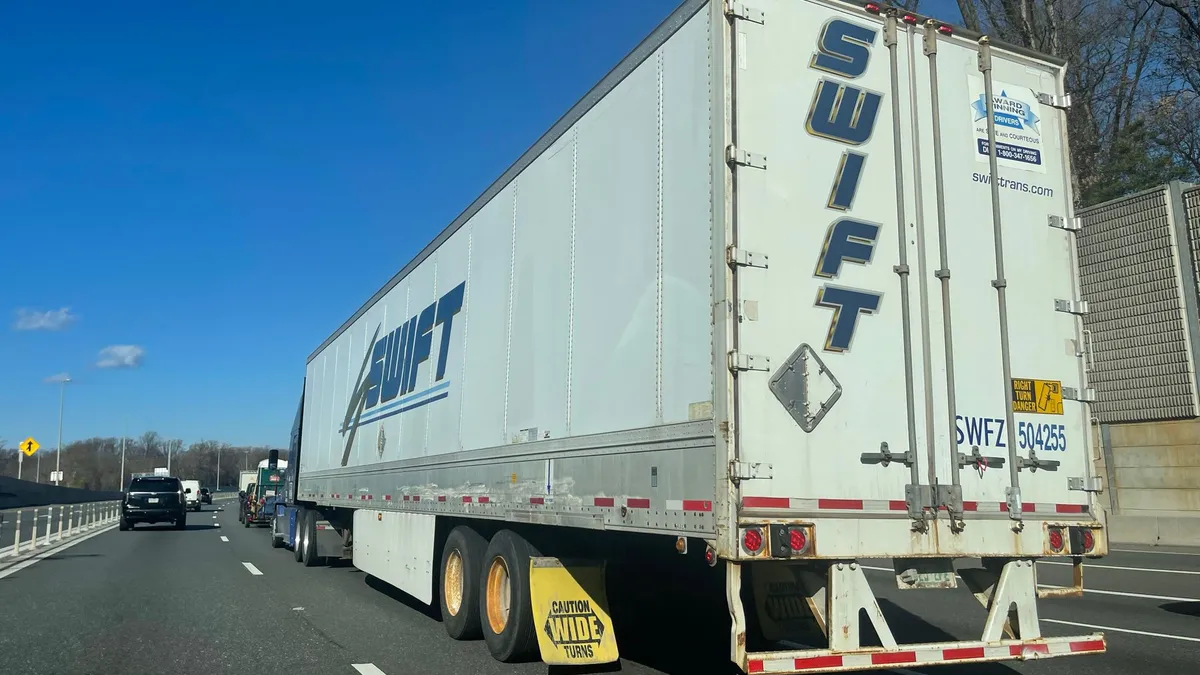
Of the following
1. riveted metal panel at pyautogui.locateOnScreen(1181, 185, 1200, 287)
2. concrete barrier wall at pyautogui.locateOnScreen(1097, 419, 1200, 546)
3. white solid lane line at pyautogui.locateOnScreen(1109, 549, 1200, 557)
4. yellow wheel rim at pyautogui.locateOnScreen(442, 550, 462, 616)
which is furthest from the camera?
riveted metal panel at pyautogui.locateOnScreen(1181, 185, 1200, 287)

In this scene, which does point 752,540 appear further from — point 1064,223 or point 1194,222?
point 1194,222

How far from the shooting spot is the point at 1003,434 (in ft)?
19.7

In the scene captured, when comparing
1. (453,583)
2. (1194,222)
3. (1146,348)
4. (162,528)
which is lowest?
(162,528)

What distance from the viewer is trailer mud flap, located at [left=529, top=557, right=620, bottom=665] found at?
22.7 feet

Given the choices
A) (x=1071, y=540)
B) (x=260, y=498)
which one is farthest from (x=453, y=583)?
(x=260, y=498)

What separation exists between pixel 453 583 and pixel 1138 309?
60.3 feet

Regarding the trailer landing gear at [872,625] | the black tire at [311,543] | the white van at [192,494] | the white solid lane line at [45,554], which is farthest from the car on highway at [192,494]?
the trailer landing gear at [872,625]

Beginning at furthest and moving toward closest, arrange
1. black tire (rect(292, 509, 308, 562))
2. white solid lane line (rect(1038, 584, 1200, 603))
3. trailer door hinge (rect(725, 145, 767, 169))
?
black tire (rect(292, 509, 308, 562)) < white solid lane line (rect(1038, 584, 1200, 603)) < trailer door hinge (rect(725, 145, 767, 169))

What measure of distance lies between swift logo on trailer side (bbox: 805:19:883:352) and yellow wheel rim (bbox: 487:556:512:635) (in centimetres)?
369

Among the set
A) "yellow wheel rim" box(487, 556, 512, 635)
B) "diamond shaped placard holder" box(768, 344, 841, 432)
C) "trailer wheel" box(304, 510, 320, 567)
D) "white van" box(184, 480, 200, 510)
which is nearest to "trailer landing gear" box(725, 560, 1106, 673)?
"diamond shaped placard holder" box(768, 344, 841, 432)

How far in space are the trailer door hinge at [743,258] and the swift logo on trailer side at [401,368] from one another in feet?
16.2

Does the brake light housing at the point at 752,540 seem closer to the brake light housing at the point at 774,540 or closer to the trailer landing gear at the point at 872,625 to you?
the brake light housing at the point at 774,540

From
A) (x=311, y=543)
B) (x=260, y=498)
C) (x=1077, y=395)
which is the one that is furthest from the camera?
(x=260, y=498)

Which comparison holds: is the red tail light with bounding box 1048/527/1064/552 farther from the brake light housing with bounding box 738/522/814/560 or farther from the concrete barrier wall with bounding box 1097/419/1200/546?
the concrete barrier wall with bounding box 1097/419/1200/546
